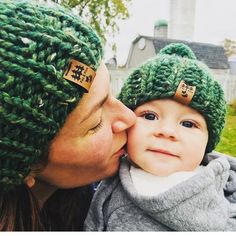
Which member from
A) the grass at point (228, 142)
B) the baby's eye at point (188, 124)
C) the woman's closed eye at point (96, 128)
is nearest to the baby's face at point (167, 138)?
the baby's eye at point (188, 124)

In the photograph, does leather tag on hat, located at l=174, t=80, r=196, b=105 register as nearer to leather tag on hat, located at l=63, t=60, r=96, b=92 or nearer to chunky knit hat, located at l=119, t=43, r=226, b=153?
chunky knit hat, located at l=119, t=43, r=226, b=153

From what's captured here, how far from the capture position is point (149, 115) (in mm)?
1059

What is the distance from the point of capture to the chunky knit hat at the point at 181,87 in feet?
3.37

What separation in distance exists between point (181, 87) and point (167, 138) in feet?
0.45

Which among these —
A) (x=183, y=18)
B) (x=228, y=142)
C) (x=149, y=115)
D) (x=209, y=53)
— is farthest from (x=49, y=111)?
(x=209, y=53)

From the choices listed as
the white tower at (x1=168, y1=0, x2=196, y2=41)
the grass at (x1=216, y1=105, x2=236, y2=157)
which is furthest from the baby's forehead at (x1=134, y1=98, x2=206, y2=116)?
the white tower at (x1=168, y1=0, x2=196, y2=41)

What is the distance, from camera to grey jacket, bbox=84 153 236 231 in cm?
92

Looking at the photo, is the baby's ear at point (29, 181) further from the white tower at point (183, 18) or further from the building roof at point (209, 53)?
the white tower at point (183, 18)

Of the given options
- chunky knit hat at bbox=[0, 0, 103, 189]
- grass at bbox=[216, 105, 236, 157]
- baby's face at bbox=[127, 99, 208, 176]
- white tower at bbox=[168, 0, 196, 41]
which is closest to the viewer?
chunky knit hat at bbox=[0, 0, 103, 189]

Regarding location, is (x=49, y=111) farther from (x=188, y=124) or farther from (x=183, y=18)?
(x=183, y=18)

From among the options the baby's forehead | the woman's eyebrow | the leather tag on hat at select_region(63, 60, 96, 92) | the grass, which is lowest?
the grass

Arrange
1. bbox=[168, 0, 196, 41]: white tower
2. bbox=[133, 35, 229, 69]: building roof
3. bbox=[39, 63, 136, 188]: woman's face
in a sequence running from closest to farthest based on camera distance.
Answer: bbox=[39, 63, 136, 188]: woman's face < bbox=[168, 0, 196, 41]: white tower < bbox=[133, 35, 229, 69]: building roof

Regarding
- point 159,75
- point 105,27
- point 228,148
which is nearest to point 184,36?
point 105,27

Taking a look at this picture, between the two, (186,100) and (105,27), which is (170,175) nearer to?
(186,100)
